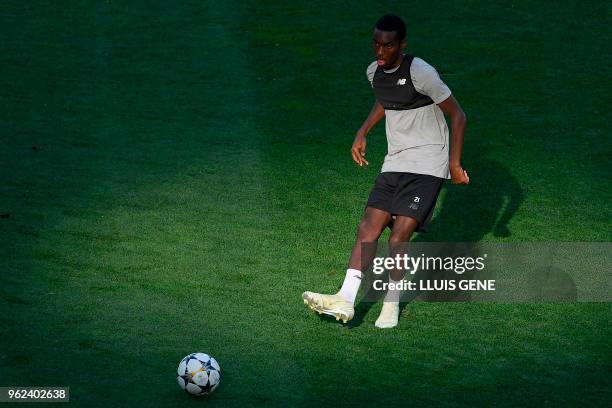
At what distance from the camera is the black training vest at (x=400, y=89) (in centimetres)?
888

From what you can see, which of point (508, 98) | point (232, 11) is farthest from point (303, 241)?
point (232, 11)

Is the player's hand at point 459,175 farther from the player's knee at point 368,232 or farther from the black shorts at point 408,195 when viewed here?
the player's knee at point 368,232

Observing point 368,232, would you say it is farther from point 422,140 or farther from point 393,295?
point 422,140

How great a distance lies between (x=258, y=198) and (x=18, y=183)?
2.53 metres

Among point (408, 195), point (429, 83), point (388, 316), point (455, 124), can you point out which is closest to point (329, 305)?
point (388, 316)

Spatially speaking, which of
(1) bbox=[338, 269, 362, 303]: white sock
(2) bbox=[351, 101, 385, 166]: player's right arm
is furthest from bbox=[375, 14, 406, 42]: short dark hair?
(1) bbox=[338, 269, 362, 303]: white sock

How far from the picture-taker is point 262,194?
1165 cm

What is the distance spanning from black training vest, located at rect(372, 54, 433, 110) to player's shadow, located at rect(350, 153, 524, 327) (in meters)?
1.71

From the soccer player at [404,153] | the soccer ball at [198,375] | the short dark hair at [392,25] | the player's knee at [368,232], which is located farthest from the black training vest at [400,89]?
the soccer ball at [198,375]

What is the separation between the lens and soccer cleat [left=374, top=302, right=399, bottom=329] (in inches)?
353

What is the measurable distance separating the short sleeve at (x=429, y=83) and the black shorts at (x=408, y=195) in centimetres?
66

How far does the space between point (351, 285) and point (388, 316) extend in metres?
0.43

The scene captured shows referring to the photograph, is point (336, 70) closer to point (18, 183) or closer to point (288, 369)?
point (18, 183)

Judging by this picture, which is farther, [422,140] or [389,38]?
[422,140]
